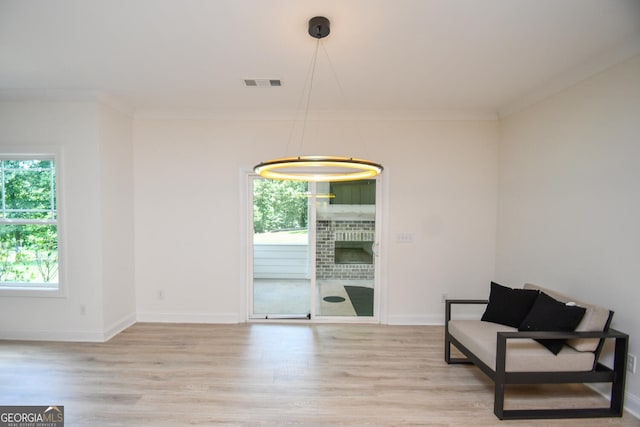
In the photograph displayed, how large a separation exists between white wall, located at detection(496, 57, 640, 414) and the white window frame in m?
5.18

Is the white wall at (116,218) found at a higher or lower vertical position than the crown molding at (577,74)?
lower

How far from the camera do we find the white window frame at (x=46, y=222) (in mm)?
3361

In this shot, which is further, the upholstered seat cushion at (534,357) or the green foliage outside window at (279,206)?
the green foliage outside window at (279,206)

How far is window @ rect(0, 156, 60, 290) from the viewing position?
3479 mm

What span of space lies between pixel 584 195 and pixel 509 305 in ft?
3.84

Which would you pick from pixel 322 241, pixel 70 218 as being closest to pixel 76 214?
pixel 70 218

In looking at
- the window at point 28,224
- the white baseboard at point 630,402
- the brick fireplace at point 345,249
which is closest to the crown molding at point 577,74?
the brick fireplace at point 345,249

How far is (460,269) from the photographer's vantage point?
13.2 feet

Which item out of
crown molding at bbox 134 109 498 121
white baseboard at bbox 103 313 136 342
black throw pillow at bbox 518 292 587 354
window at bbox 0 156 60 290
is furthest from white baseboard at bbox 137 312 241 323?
black throw pillow at bbox 518 292 587 354

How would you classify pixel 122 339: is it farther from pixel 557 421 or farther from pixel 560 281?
pixel 560 281

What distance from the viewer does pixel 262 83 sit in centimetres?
305

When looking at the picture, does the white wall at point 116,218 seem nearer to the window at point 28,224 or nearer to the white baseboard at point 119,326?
the white baseboard at point 119,326

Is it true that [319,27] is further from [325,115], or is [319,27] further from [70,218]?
[70,218]

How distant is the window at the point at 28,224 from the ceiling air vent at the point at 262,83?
2.43 m
